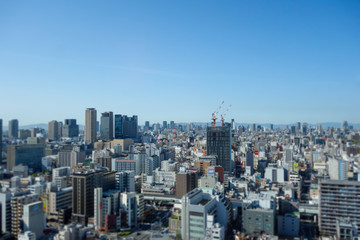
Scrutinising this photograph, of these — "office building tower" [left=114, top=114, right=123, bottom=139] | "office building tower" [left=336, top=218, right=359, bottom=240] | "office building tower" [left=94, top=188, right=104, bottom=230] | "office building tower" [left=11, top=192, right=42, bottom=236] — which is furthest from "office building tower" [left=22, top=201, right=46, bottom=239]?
"office building tower" [left=114, top=114, right=123, bottom=139]

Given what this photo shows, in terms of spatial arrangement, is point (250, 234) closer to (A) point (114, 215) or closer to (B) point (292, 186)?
(A) point (114, 215)

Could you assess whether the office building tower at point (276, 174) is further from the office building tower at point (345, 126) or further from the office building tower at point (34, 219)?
the office building tower at point (34, 219)

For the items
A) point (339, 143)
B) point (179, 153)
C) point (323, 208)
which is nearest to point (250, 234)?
point (323, 208)

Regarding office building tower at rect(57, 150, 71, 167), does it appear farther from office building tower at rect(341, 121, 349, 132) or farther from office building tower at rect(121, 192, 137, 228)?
office building tower at rect(341, 121, 349, 132)

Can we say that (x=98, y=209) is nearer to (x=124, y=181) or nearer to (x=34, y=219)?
(x=34, y=219)

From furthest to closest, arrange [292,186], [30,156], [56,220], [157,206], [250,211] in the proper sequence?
[292,186]
[157,206]
[30,156]
[56,220]
[250,211]

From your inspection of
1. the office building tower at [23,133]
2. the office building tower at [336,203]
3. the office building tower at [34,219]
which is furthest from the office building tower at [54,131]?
the office building tower at [336,203]
